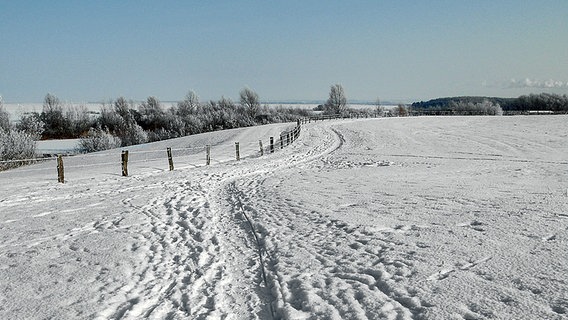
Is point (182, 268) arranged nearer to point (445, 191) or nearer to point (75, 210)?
point (75, 210)

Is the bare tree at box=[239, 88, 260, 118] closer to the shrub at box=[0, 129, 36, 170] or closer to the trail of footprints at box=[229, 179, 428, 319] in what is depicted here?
the shrub at box=[0, 129, 36, 170]

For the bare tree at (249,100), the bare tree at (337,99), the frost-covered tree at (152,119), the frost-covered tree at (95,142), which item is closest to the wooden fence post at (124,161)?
the frost-covered tree at (95,142)

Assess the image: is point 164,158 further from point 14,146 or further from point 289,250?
point 289,250

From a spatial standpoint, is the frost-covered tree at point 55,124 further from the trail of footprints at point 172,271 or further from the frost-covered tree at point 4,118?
the trail of footprints at point 172,271

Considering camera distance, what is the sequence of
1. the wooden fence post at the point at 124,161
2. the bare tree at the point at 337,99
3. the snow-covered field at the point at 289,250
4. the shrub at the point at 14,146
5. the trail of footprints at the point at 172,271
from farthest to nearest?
1. the bare tree at the point at 337,99
2. the shrub at the point at 14,146
3. the wooden fence post at the point at 124,161
4. the trail of footprints at the point at 172,271
5. the snow-covered field at the point at 289,250

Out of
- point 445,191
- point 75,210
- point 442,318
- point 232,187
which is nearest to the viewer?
point 442,318

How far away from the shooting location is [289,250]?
7184 millimetres

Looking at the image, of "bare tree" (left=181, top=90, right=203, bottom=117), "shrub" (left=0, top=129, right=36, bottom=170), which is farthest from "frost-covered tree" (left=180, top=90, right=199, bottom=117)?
"shrub" (left=0, top=129, right=36, bottom=170)

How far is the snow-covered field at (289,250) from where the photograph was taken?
16.3 feet

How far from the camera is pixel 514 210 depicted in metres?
8.91

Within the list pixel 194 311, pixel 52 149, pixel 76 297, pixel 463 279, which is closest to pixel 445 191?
pixel 463 279

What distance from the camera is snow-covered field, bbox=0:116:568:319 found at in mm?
4953

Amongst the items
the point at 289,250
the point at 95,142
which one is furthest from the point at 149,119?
the point at 289,250

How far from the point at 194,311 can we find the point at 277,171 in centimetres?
1500
